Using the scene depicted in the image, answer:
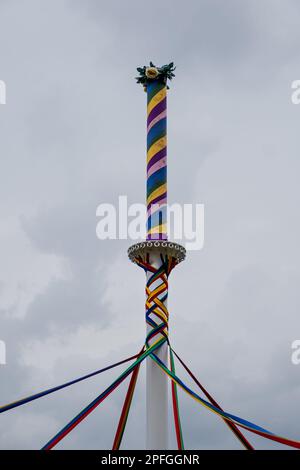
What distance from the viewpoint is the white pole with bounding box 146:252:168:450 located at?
25.5 metres

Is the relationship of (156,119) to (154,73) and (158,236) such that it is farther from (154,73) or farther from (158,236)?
(158,236)

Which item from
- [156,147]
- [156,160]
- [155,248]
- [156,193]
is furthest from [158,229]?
[156,147]

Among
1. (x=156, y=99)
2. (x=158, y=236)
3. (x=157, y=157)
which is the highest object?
(x=156, y=99)

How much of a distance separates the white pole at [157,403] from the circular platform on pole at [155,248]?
3.44 meters

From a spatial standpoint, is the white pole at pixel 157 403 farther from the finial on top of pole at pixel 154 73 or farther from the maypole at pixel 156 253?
the finial on top of pole at pixel 154 73

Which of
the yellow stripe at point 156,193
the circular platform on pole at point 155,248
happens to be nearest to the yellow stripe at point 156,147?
the yellow stripe at point 156,193

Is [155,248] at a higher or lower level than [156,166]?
lower

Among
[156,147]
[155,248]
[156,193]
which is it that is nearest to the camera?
[155,248]

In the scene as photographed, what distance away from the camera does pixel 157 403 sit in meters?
25.8

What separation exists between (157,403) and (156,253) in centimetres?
586

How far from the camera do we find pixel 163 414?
84.6 ft

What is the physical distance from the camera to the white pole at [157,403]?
83.6ft
